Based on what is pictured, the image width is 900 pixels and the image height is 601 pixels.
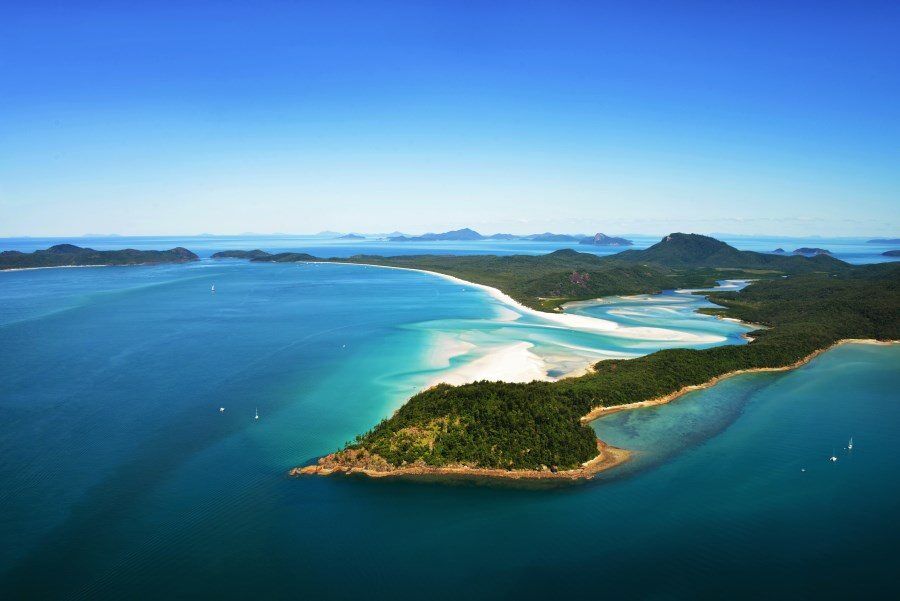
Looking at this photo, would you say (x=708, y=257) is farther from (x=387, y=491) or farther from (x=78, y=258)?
(x=78, y=258)

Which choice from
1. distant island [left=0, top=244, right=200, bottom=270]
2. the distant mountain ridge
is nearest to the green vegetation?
the distant mountain ridge

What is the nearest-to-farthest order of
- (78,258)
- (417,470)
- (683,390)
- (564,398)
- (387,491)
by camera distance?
(387,491)
(417,470)
(564,398)
(683,390)
(78,258)

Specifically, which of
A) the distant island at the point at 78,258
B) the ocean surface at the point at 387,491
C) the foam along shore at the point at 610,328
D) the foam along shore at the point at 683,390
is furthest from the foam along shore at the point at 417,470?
the distant island at the point at 78,258

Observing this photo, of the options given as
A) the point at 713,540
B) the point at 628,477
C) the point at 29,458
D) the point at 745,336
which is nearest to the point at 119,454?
the point at 29,458

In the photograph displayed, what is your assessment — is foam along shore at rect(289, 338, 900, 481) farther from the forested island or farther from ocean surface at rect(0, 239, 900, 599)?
ocean surface at rect(0, 239, 900, 599)

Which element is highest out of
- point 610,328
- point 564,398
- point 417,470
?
point 610,328

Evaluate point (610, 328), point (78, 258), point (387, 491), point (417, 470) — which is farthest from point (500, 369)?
point (78, 258)

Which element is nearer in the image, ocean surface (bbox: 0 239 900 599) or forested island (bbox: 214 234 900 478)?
ocean surface (bbox: 0 239 900 599)
